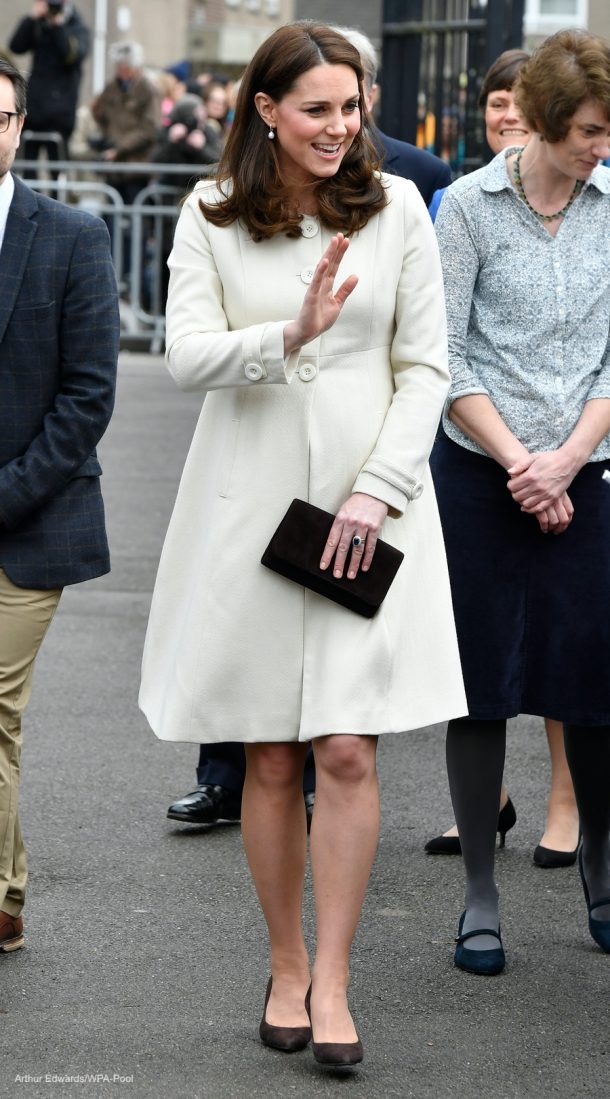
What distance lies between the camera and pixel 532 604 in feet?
14.2

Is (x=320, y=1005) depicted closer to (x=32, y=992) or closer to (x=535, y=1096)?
(x=535, y=1096)

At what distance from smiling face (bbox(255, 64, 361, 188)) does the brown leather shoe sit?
1.90 meters

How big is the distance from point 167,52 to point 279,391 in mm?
42094

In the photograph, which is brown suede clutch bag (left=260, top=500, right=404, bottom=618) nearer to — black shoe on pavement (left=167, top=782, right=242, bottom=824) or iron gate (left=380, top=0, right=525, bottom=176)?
black shoe on pavement (left=167, top=782, right=242, bottom=824)

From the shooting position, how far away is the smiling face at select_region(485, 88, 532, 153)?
5.52 meters

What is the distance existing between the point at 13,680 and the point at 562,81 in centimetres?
187

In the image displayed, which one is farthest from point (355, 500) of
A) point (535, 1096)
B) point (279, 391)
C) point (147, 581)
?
point (147, 581)

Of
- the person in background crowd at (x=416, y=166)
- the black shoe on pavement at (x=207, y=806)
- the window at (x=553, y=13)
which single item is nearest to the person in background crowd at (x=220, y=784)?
the black shoe on pavement at (x=207, y=806)

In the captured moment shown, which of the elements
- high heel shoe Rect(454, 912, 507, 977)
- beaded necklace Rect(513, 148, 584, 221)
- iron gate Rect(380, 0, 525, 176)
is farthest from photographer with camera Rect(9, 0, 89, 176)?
high heel shoe Rect(454, 912, 507, 977)

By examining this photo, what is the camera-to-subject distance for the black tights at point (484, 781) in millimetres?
4371

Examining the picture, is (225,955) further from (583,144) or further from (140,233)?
(140,233)

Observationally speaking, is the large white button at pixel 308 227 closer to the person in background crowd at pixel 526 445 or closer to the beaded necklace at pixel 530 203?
the person in background crowd at pixel 526 445

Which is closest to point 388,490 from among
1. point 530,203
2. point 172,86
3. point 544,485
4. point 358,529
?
point 358,529

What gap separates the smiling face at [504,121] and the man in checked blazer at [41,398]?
1.89 meters
